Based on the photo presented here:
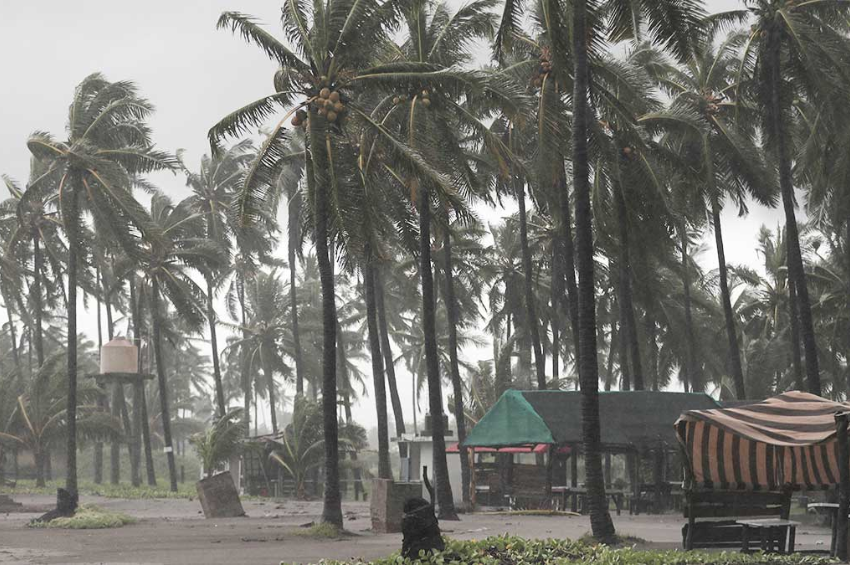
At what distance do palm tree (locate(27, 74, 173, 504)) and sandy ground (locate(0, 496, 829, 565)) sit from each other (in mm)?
6381

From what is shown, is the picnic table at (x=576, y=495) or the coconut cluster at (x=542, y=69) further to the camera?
the picnic table at (x=576, y=495)

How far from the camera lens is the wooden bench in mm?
15672

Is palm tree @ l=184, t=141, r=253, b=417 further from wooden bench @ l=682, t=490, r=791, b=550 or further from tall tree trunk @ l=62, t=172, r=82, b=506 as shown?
wooden bench @ l=682, t=490, r=791, b=550

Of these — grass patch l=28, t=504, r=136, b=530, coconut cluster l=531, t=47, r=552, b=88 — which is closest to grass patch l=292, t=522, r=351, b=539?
grass patch l=28, t=504, r=136, b=530

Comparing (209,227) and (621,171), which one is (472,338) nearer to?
(209,227)

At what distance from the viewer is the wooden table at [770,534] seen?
15.1m

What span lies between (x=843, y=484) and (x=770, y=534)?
4.26 feet

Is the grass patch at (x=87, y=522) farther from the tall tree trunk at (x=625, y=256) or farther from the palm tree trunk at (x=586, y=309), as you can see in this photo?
the tall tree trunk at (x=625, y=256)

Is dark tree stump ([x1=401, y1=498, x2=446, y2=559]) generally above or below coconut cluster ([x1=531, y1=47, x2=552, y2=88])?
below

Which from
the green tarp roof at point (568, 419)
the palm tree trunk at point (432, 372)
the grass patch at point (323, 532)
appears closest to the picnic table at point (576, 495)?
the green tarp roof at point (568, 419)

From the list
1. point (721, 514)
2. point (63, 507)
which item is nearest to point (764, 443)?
point (721, 514)

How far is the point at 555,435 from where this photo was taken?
29.4 metres

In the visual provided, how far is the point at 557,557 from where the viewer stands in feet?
46.9

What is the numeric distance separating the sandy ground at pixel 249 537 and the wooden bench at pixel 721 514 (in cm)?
148
